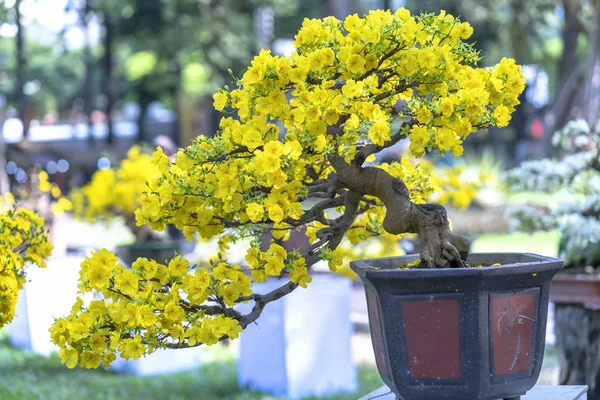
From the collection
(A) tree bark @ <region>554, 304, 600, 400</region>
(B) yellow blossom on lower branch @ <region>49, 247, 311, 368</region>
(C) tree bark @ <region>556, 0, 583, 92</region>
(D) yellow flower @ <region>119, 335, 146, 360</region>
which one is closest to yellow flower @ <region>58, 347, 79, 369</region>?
(B) yellow blossom on lower branch @ <region>49, 247, 311, 368</region>

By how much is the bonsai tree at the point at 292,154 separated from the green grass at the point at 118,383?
3.00 meters

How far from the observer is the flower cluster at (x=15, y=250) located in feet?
8.29

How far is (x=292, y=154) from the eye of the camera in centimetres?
202

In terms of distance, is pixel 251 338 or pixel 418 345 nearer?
pixel 418 345

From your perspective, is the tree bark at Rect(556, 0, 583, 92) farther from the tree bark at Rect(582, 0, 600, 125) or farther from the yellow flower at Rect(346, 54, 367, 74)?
the yellow flower at Rect(346, 54, 367, 74)

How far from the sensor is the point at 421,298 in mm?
2078

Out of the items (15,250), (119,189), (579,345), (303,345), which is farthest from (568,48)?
(15,250)

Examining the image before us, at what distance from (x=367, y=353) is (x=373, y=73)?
4944 millimetres

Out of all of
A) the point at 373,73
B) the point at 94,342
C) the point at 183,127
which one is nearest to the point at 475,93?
the point at 373,73

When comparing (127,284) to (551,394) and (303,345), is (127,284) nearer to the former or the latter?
(551,394)

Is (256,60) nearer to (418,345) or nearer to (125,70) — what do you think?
(418,345)

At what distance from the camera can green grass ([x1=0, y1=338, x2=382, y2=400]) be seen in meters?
5.19

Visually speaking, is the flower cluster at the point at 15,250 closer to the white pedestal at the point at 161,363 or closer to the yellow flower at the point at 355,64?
the yellow flower at the point at 355,64

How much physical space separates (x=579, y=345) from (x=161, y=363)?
3.18 m
